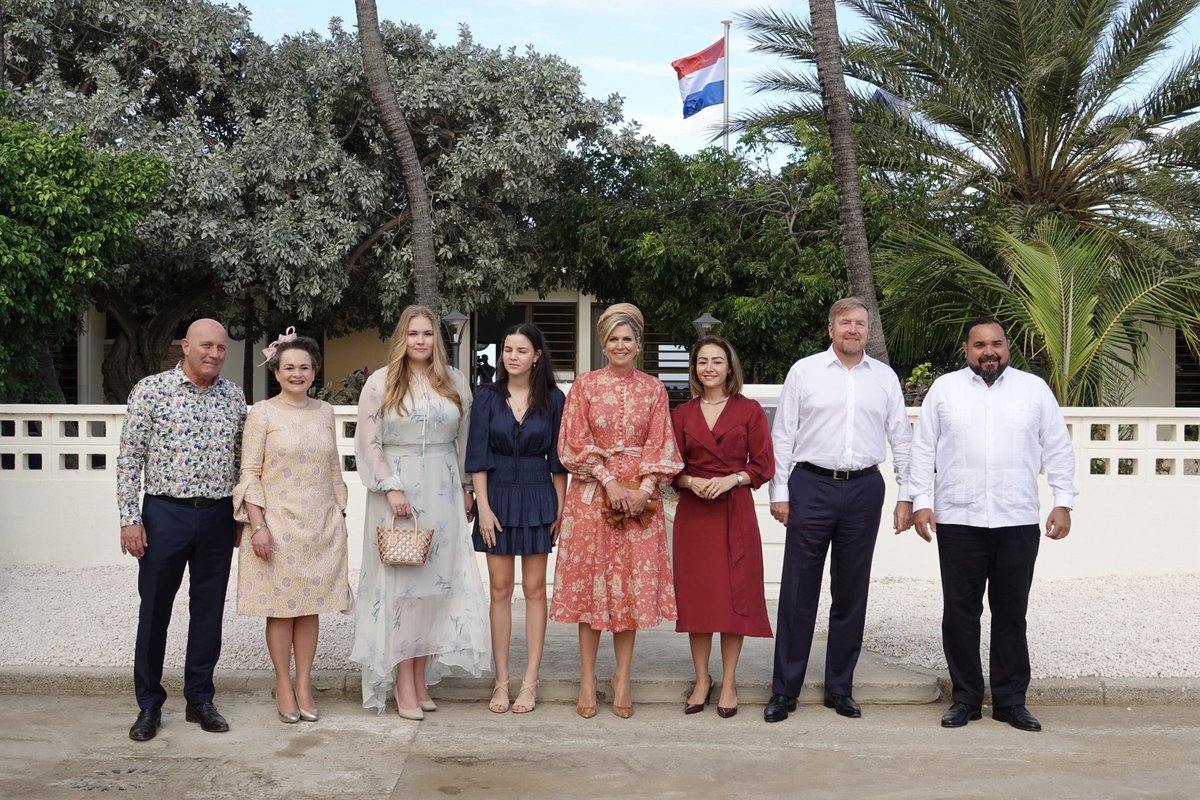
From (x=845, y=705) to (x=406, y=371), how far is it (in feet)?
8.82

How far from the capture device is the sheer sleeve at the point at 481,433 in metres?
5.54

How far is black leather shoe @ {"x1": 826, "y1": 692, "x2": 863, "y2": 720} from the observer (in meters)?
Answer: 5.69

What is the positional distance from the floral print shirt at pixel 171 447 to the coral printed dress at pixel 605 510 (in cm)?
157

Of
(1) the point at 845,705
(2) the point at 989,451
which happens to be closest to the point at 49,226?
(1) the point at 845,705

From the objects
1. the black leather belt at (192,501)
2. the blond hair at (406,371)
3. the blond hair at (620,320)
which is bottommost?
the black leather belt at (192,501)

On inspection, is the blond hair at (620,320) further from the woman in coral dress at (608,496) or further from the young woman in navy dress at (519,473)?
the young woman in navy dress at (519,473)

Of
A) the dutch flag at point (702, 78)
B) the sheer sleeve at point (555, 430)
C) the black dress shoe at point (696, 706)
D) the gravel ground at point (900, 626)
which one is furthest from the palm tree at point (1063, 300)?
the dutch flag at point (702, 78)

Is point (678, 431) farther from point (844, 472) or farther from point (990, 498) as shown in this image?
point (990, 498)

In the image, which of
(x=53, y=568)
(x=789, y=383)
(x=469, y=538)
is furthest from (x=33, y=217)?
(x=789, y=383)

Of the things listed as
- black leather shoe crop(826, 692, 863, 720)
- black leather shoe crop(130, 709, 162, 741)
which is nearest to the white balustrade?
black leather shoe crop(826, 692, 863, 720)

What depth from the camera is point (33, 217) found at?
1049 centimetres

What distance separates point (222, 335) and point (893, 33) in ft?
39.8

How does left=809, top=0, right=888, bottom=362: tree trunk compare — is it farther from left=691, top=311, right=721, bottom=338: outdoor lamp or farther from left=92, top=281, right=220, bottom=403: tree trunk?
left=92, top=281, right=220, bottom=403: tree trunk

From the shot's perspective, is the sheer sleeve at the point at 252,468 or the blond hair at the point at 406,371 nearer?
the sheer sleeve at the point at 252,468
